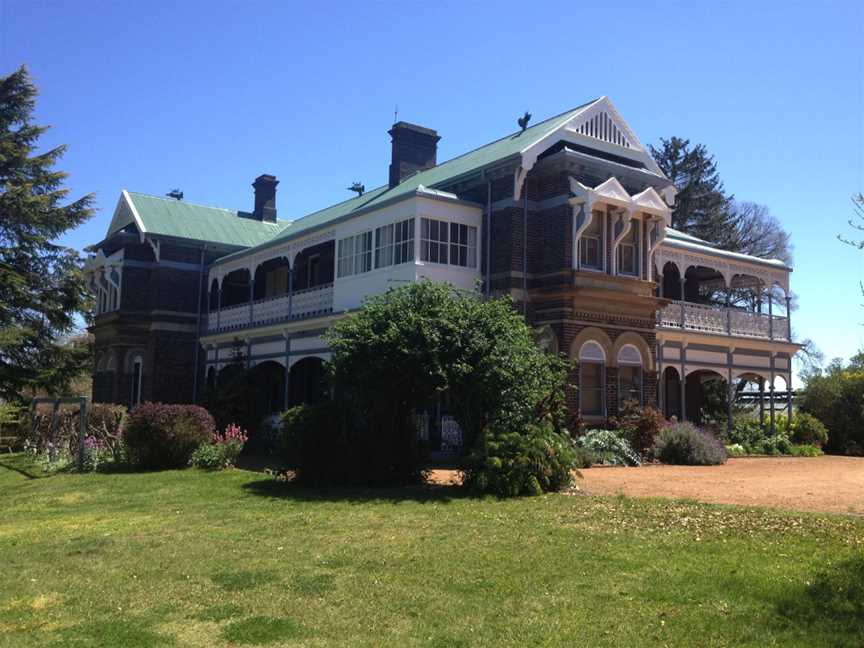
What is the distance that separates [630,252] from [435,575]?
16309 millimetres

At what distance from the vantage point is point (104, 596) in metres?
7.00

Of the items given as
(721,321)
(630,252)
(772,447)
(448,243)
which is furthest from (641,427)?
(721,321)

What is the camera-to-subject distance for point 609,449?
1895 centimetres

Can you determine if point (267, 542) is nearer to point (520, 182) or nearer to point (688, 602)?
point (688, 602)

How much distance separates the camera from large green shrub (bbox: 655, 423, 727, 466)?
63.9 feet

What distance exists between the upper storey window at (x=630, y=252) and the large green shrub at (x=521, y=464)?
9757 millimetres

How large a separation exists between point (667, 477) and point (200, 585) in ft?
36.1

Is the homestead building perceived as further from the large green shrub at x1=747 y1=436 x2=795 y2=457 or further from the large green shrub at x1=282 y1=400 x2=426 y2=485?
the large green shrub at x1=282 y1=400 x2=426 y2=485

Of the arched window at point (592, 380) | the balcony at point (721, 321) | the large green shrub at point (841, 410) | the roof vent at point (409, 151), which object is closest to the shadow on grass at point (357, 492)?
the arched window at point (592, 380)

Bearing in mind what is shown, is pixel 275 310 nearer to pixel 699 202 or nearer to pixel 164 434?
pixel 164 434

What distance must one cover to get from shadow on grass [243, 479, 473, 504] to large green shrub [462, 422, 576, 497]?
44 centimetres

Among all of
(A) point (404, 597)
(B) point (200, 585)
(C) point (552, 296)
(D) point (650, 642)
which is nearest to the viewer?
(D) point (650, 642)

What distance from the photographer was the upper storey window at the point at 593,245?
69.3ft

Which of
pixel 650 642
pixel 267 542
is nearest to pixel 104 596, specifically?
pixel 267 542
